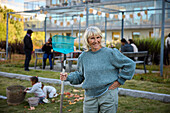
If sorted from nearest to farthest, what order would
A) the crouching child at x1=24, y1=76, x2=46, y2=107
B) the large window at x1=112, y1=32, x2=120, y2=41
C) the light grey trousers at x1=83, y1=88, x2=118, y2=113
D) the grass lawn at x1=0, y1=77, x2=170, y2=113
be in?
the light grey trousers at x1=83, y1=88, x2=118, y2=113 → the grass lawn at x1=0, y1=77, x2=170, y2=113 → the crouching child at x1=24, y1=76, x2=46, y2=107 → the large window at x1=112, y1=32, x2=120, y2=41

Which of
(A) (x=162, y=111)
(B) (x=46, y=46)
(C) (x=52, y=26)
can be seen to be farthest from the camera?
(C) (x=52, y=26)

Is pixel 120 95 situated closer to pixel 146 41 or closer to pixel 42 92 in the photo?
pixel 42 92

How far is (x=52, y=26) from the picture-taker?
4034 cm

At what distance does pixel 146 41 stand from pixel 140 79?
6810 mm

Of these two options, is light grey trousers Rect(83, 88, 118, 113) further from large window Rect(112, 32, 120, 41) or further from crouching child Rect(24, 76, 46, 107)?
large window Rect(112, 32, 120, 41)

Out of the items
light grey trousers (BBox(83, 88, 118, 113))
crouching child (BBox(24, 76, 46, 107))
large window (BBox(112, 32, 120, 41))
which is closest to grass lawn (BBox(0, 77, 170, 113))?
crouching child (BBox(24, 76, 46, 107))

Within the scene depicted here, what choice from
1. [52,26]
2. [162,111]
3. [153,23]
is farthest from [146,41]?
[52,26]

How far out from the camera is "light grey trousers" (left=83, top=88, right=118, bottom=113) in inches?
99.6

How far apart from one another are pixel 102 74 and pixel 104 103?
0.34 metres

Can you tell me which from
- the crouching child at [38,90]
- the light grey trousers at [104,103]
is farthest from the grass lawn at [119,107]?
the light grey trousers at [104,103]

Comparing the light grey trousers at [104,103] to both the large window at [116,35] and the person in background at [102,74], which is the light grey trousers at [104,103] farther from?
the large window at [116,35]

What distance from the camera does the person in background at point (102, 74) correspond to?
100 inches

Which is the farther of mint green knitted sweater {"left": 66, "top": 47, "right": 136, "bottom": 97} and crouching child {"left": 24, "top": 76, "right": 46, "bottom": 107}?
crouching child {"left": 24, "top": 76, "right": 46, "bottom": 107}

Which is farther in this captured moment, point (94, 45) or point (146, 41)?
point (146, 41)
